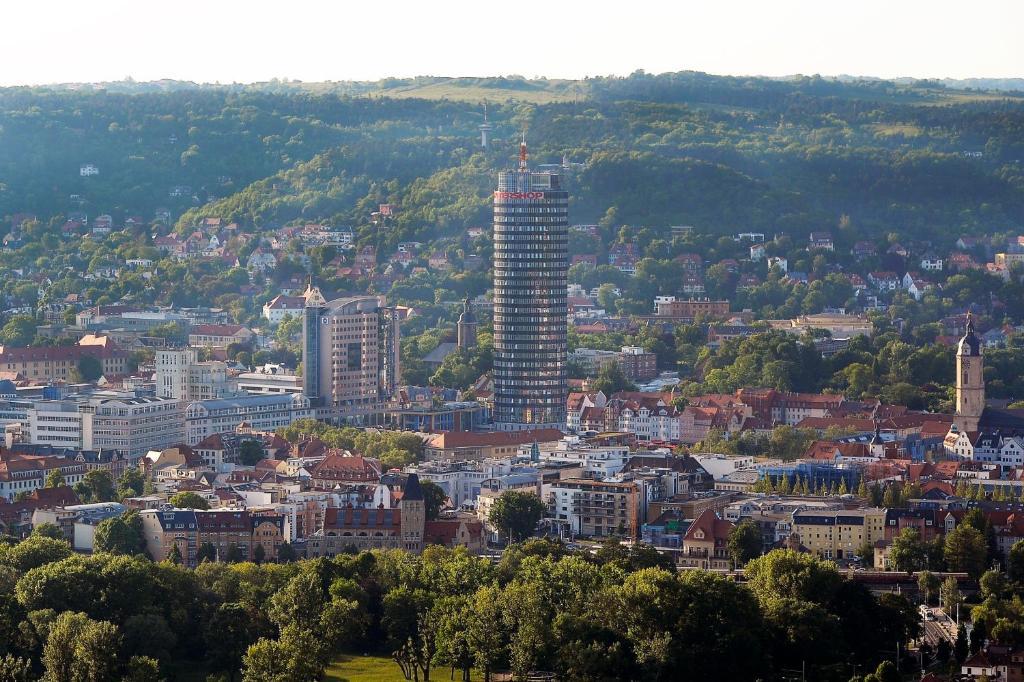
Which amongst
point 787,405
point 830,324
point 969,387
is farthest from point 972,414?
point 830,324

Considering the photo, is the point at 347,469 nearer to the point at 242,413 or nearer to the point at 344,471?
the point at 344,471

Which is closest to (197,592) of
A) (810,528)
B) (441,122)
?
(810,528)

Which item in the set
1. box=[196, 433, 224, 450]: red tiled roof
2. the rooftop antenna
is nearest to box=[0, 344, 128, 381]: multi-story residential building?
box=[196, 433, 224, 450]: red tiled roof

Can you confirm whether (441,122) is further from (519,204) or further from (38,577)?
(38,577)

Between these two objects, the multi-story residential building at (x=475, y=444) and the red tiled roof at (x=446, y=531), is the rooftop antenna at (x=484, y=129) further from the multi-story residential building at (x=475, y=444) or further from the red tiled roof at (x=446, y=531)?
the red tiled roof at (x=446, y=531)

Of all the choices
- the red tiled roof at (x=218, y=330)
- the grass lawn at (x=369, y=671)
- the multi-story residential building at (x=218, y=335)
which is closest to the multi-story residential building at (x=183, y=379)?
the multi-story residential building at (x=218, y=335)

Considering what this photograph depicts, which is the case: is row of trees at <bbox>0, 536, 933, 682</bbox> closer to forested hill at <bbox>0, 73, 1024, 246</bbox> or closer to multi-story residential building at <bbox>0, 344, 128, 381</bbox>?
multi-story residential building at <bbox>0, 344, 128, 381</bbox>
